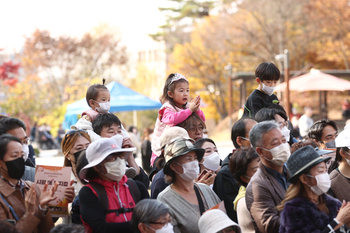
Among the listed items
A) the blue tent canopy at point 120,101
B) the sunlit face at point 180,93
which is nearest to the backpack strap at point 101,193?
the sunlit face at point 180,93

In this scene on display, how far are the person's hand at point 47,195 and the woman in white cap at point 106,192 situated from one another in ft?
0.93

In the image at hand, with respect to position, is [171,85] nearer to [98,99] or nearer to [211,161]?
[98,99]

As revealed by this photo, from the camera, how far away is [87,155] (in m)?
3.77

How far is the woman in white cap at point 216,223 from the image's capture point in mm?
3501

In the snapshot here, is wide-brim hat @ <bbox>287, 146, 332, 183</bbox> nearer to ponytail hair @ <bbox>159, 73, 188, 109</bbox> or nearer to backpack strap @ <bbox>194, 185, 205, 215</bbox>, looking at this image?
backpack strap @ <bbox>194, 185, 205, 215</bbox>

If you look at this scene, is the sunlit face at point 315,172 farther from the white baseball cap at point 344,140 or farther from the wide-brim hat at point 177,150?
the white baseball cap at point 344,140

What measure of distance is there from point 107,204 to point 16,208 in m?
0.77

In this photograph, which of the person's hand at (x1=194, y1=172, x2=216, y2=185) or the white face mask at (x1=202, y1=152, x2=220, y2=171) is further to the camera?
the white face mask at (x1=202, y1=152, x2=220, y2=171)

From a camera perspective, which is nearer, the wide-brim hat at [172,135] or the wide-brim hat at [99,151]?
the wide-brim hat at [99,151]

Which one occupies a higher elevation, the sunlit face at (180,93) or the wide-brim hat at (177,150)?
the sunlit face at (180,93)

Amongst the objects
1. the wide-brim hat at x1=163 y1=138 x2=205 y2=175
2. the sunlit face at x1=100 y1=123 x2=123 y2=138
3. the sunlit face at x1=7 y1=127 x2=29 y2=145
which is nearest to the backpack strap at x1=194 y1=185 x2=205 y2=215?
the wide-brim hat at x1=163 y1=138 x2=205 y2=175

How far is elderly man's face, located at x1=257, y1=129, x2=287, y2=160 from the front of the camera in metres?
3.90

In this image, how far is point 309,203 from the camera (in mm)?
3268

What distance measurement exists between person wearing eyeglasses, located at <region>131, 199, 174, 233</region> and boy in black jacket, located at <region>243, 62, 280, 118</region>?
8.48 feet
